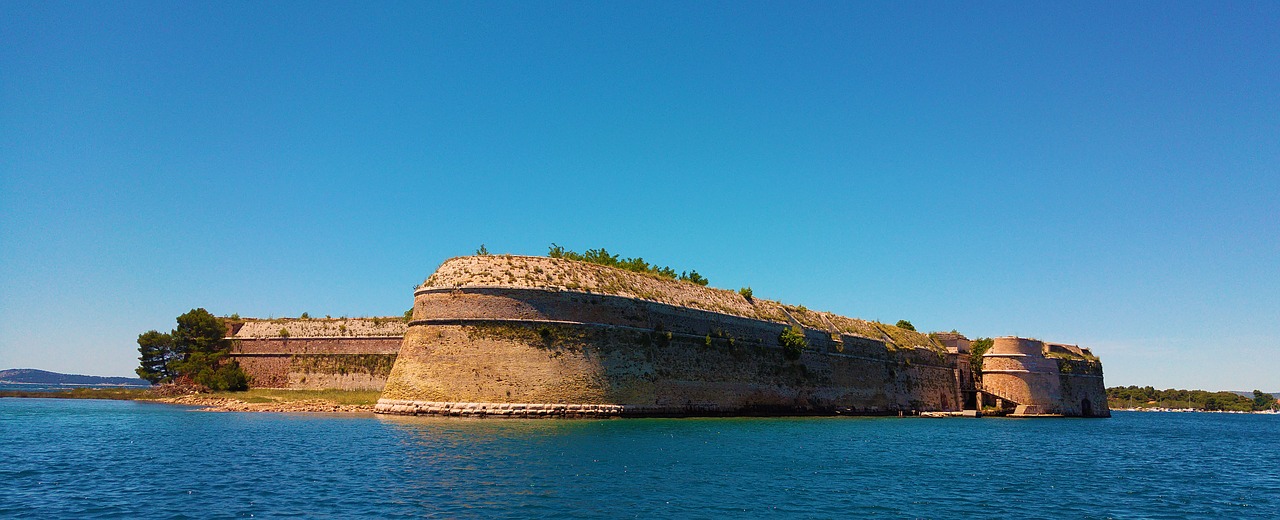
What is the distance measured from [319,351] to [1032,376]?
5553cm

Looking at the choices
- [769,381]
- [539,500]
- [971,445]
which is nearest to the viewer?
[539,500]

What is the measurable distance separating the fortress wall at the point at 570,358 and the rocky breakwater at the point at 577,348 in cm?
5

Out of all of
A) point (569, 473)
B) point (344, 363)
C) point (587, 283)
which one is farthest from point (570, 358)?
point (344, 363)

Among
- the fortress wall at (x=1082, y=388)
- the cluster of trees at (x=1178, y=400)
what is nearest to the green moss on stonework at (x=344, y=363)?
the fortress wall at (x=1082, y=388)

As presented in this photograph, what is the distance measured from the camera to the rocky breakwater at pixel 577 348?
37000 mm

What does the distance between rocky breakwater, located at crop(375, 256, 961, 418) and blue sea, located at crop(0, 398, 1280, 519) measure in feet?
7.27

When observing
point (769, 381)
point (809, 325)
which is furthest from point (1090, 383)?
point (769, 381)

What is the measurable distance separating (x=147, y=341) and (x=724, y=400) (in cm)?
4493

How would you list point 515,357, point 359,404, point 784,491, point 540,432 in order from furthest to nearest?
point 359,404
point 515,357
point 540,432
point 784,491

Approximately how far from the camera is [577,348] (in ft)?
125

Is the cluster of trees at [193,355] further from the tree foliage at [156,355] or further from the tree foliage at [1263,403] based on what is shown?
the tree foliage at [1263,403]

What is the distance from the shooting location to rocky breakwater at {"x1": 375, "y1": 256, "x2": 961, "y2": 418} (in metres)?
37.0

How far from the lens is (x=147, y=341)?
6103cm

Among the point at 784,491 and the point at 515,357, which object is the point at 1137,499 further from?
the point at 515,357
